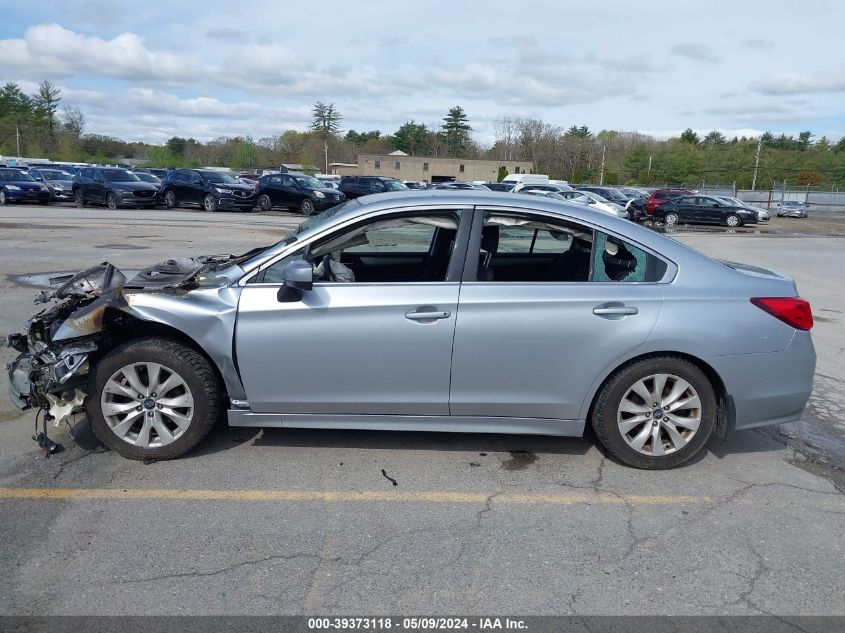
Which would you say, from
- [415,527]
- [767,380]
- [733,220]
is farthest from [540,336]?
[733,220]

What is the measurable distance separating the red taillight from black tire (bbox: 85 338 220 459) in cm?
346

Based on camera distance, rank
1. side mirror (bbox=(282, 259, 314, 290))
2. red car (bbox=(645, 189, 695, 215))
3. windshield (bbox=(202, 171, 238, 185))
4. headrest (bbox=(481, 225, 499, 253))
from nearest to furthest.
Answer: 1. side mirror (bbox=(282, 259, 314, 290))
2. headrest (bbox=(481, 225, 499, 253))
3. windshield (bbox=(202, 171, 238, 185))
4. red car (bbox=(645, 189, 695, 215))

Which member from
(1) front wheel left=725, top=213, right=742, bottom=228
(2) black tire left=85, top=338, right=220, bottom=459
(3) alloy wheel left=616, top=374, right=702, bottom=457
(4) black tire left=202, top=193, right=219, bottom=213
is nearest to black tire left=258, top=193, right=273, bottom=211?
(4) black tire left=202, top=193, right=219, bottom=213

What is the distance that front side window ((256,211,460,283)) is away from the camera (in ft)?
14.3

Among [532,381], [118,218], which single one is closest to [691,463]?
[532,381]

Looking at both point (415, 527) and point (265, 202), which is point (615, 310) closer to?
point (415, 527)


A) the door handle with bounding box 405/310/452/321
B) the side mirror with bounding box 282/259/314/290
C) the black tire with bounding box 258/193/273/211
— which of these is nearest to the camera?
the side mirror with bounding box 282/259/314/290

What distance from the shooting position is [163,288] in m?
4.30

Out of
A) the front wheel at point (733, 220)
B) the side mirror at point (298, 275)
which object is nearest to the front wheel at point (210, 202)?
the front wheel at point (733, 220)

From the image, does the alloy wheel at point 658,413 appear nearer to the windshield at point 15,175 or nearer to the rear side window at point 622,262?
the rear side window at point 622,262

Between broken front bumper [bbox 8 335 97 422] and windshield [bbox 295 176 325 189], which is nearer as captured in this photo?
broken front bumper [bbox 8 335 97 422]

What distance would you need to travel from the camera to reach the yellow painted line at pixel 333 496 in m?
3.89

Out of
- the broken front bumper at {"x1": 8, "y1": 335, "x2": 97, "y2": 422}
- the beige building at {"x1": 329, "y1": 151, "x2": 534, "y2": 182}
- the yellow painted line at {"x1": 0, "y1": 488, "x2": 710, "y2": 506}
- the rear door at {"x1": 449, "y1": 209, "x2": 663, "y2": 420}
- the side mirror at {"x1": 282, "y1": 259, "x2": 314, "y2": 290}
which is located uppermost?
the beige building at {"x1": 329, "y1": 151, "x2": 534, "y2": 182}

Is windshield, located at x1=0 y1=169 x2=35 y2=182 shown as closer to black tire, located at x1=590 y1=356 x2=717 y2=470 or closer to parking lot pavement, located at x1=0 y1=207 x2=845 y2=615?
parking lot pavement, located at x1=0 y1=207 x2=845 y2=615
